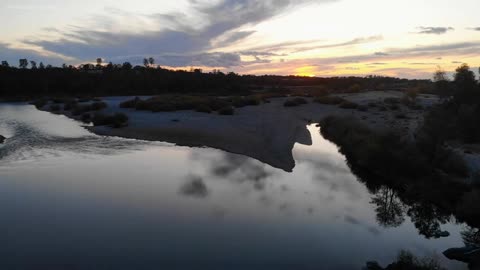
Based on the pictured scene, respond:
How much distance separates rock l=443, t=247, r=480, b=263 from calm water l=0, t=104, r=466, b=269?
1.34 ft

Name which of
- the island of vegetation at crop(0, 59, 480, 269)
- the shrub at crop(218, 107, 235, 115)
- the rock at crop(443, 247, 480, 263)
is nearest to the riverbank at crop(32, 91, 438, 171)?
the island of vegetation at crop(0, 59, 480, 269)

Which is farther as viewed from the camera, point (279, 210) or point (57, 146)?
point (57, 146)

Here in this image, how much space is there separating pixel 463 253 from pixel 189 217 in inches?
341

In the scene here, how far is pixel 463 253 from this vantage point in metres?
12.2

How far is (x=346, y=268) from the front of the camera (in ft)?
37.4

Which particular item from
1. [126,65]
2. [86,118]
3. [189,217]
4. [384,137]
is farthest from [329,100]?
[126,65]

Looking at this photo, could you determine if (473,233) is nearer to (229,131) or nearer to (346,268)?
(346,268)

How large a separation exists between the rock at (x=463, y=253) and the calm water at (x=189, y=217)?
0.41 m

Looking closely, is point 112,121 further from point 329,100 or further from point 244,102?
point 329,100

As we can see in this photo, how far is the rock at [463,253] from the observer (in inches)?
470

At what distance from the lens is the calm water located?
1189 centimetres

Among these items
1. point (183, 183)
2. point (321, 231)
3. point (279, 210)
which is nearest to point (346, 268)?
point (321, 231)

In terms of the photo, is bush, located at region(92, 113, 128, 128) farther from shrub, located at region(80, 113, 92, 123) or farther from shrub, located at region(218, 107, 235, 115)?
shrub, located at region(218, 107, 235, 115)

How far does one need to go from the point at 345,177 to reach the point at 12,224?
606 inches
